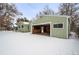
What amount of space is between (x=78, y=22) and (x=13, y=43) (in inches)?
33.1

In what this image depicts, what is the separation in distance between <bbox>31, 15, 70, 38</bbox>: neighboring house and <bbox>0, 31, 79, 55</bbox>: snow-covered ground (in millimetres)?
63

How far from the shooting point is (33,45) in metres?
2.09

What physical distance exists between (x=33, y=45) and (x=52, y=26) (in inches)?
13.2

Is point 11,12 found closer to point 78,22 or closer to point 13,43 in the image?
point 13,43

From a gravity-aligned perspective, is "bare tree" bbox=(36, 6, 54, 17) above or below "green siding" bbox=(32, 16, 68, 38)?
above

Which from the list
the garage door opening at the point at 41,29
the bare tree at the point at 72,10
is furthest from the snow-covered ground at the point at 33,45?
the bare tree at the point at 72,10

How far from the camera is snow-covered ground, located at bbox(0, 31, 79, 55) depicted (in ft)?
6.75

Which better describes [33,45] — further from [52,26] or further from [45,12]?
[45,12]

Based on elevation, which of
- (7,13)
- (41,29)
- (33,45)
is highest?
(7,13)

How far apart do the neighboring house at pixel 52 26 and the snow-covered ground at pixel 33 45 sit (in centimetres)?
6

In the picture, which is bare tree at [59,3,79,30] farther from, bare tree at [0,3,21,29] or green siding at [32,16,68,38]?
bare tree at [0,3,21,29]

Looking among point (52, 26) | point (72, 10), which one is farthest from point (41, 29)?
point (72, 10)

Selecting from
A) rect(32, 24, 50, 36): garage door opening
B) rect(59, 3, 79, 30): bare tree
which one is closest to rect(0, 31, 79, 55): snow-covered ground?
rect(32, 24, 50, 36): garage door opening
